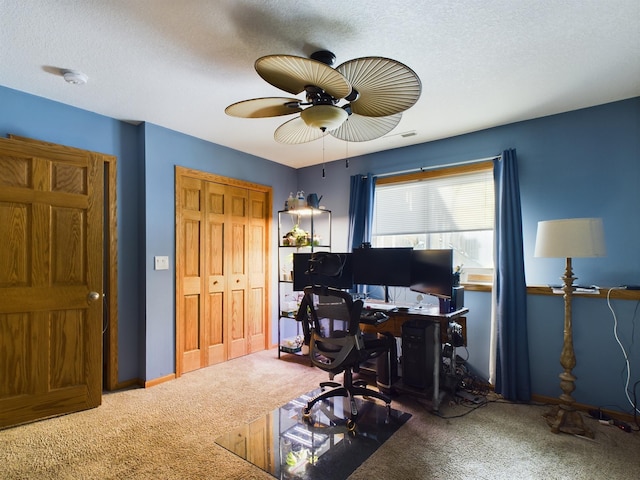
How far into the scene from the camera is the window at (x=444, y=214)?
3.36m

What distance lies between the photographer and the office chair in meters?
2.45

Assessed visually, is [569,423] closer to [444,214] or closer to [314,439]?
[314,439]

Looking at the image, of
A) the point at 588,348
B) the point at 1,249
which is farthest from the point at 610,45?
the point at 1,249

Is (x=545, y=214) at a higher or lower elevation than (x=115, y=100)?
lower

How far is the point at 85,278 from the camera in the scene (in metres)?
2.76

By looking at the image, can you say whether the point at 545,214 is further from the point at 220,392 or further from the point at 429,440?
the point at 220,392

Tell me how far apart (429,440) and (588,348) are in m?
1.61

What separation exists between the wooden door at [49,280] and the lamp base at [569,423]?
11.8 feet

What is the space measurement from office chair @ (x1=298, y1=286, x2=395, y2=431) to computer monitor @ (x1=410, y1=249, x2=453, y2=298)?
674 mm

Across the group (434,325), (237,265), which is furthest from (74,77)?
(434,325)

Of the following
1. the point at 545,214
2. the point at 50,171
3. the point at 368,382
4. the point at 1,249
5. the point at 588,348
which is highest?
the point at 50,171

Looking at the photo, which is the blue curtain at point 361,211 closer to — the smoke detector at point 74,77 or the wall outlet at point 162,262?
the wall outlet at point 162,262

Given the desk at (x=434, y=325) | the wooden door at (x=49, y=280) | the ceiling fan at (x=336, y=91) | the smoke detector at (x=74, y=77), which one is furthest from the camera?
the desk at (x=434, y=325)

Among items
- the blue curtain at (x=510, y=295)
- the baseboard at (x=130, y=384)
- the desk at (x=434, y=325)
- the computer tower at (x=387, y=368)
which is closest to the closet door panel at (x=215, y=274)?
the baseboard at (x=130, y=384)
